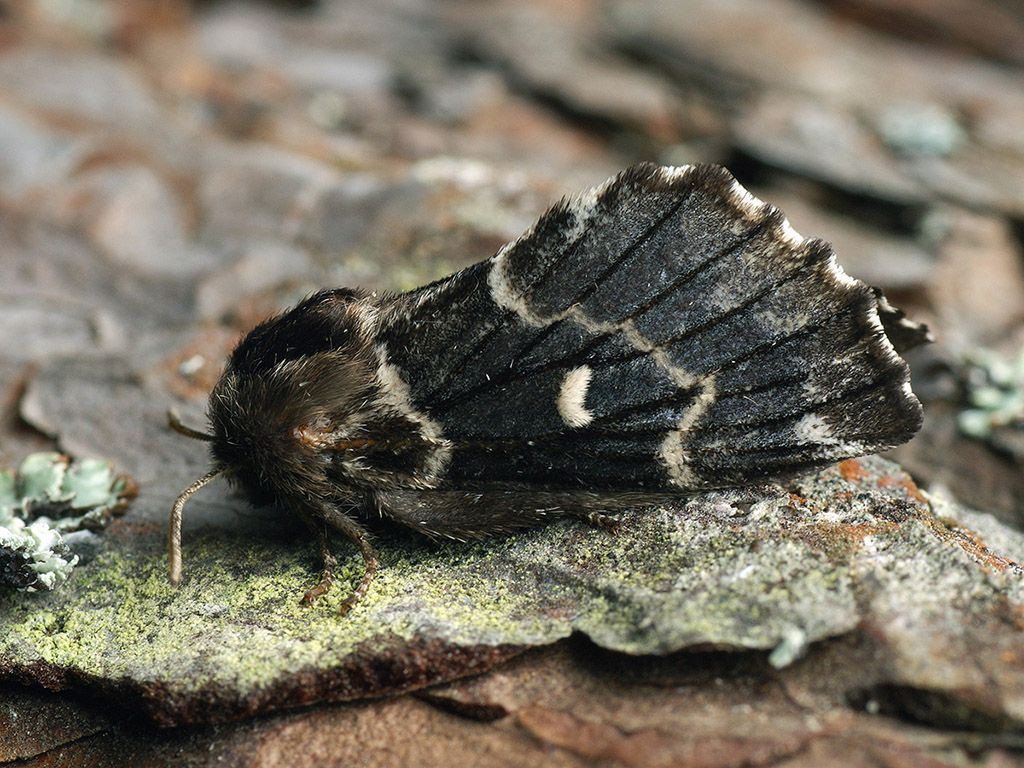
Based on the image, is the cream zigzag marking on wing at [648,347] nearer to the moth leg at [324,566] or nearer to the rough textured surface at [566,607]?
the rough textured surface at [566,607]

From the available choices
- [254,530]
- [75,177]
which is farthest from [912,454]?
[75,177]

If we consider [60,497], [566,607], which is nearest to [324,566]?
[566,607]

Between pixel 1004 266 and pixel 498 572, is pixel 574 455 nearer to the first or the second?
pixel 498 572

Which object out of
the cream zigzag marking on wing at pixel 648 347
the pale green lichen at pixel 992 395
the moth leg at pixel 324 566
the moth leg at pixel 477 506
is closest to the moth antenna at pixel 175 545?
the moth leg at pixel 324 566

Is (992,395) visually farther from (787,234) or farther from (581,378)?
(581,378)

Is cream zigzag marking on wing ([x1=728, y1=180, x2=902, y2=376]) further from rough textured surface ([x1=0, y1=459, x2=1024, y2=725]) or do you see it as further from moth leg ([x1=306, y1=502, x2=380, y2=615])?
moth leg ([x1=306, y1=502, x2=380, y2=615])

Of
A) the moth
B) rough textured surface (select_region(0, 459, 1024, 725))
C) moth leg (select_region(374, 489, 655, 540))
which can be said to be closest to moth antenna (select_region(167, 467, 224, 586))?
the moth
